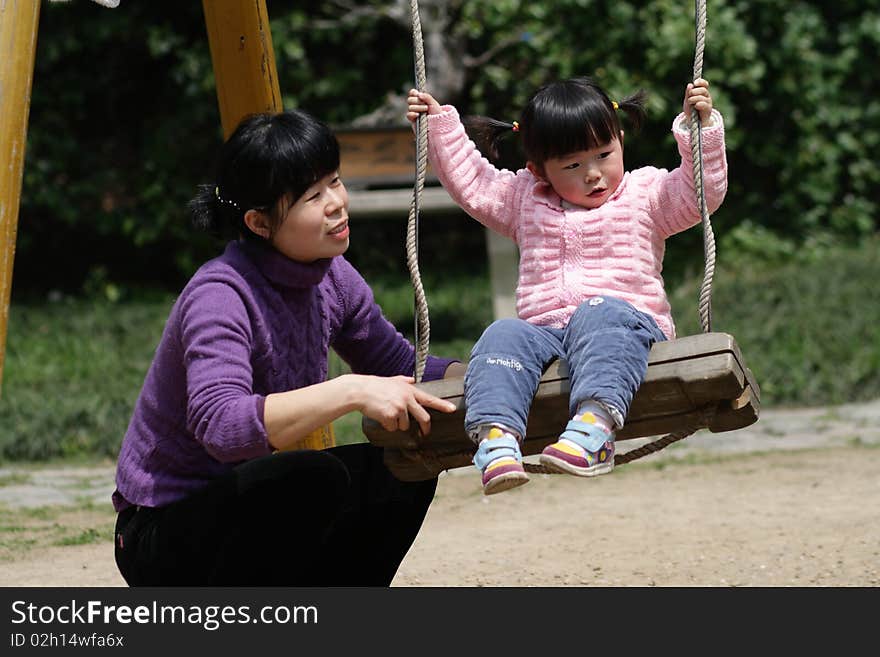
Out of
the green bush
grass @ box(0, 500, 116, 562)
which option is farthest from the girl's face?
the green bush

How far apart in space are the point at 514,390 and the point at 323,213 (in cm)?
50

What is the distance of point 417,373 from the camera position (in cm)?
282

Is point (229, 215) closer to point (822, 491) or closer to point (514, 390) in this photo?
point (514, 390)

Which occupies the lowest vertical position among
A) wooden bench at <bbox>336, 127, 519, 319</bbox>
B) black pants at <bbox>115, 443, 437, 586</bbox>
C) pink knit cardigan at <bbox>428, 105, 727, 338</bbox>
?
wooden bench at <bbox>336, 127, 519, 319</bbox>

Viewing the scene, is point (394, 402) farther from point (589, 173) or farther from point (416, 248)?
point (589, 173)

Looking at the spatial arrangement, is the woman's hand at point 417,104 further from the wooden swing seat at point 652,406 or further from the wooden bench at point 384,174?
the wooden bench at point 384,174

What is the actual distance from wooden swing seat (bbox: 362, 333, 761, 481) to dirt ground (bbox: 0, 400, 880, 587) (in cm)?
119

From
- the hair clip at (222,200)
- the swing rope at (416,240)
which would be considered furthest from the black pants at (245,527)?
the hair clip at (222,200)

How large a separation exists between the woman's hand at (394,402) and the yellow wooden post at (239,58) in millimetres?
925

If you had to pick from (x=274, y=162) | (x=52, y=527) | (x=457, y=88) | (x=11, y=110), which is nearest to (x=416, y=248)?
(x=274, y=162)

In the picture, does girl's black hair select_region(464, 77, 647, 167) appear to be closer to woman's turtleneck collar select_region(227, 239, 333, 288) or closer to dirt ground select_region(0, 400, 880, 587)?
woman's turtleneck collar select_region(227, 239, 333, 288)

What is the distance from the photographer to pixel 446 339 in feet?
24.9

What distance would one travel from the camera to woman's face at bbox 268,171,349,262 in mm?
2758

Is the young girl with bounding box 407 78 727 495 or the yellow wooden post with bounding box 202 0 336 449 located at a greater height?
the yellow wooden post with bounding box 202 0 336 449
